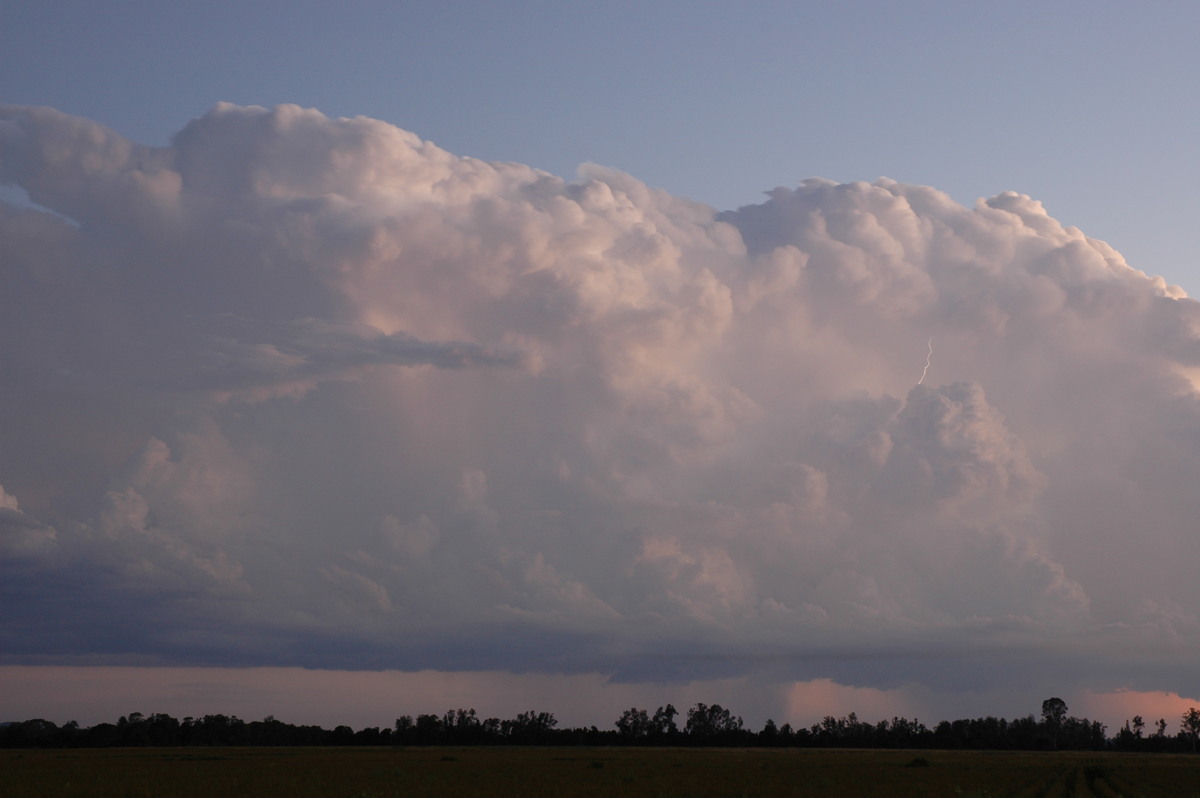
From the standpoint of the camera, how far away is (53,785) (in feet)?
192

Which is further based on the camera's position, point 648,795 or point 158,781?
point 158,781

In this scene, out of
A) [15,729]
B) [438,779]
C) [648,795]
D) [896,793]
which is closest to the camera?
[648,795]

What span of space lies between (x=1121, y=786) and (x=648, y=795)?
128 ft

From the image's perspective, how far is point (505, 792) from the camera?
176 feet

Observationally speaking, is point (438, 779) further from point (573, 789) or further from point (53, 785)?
point (53, 785)

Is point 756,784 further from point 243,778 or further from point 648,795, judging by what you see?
point 243,778

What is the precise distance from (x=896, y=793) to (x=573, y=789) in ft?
59.7

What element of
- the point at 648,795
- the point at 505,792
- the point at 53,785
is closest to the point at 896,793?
the point at 648,795

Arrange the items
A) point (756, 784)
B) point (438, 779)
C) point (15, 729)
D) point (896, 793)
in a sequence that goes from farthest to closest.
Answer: point (15, 729), point (438, 779), point (756, 784), point (896, 793)

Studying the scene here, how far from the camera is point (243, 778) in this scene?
2643 inches

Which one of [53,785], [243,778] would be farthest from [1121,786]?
[53,785]

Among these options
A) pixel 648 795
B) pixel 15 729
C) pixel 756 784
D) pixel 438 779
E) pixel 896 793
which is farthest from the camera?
pixel 15 729

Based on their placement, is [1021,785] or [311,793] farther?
[1021,785]

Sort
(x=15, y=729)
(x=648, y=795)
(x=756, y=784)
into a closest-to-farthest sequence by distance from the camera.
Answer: (x=648, y=795), (x=756, y=784), (x=15, y=729)
